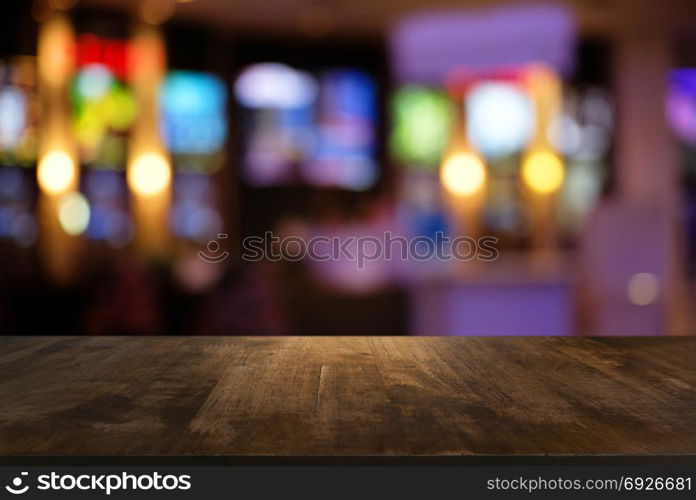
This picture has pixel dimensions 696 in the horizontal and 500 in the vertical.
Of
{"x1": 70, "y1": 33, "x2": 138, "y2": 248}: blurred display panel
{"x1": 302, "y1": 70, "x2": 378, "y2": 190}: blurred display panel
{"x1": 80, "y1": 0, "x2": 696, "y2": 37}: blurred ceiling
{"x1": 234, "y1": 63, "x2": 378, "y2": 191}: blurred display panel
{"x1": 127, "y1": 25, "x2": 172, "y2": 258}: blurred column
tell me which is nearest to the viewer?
{"x1": 70, "y1": 33, "x2": 138, "y2": 248}: blurred display panel

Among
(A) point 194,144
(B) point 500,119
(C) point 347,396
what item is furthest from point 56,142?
(C) point 347,396

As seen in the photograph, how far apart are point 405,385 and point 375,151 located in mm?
7461

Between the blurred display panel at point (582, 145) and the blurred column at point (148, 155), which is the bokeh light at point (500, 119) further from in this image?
the blurred column at point (148, 155)

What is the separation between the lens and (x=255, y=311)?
420cm

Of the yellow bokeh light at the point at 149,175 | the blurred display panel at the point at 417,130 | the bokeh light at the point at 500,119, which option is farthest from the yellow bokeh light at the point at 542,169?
the yellow bokeh light at the point at 149,175

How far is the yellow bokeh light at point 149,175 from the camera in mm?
7355

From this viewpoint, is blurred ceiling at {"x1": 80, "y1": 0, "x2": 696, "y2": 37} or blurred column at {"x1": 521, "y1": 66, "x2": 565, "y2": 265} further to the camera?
blurred column at {"x1": 521, "y1": 66, "x2": 565, "y2": 265}

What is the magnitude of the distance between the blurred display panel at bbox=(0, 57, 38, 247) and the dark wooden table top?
5342 millimetres


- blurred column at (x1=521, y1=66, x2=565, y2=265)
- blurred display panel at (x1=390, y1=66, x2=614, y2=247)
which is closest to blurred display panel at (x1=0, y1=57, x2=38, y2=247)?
blurred display panel at (x1=390, y1=66, x2=614, y2=247)

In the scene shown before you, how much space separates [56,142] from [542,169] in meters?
4.61

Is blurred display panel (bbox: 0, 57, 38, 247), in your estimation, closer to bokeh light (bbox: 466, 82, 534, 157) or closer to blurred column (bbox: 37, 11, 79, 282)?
blurred column (bbox: 37, 11, 79, 282)

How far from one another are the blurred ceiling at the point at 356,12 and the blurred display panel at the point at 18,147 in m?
0.84

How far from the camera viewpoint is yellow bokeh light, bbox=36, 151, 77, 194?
6.71m

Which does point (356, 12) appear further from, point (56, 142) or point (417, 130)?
point (56, 142)
